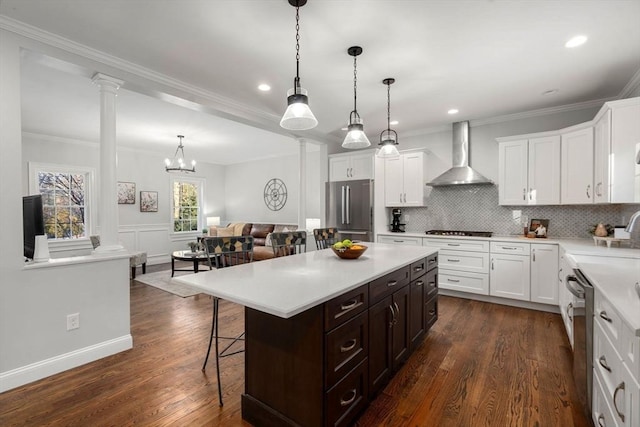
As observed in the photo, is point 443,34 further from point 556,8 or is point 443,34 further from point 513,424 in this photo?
point 513,424

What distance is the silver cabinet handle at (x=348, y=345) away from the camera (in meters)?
1.61

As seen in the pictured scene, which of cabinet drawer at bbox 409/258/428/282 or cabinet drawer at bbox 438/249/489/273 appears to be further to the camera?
cabinet drawer at bbox 438/249/489/273

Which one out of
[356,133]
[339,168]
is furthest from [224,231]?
[356,133]

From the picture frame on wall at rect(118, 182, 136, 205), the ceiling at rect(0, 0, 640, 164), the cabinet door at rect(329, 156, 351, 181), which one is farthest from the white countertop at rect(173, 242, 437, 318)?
the picture frame on wall at rect(118, 182, 136, 205)

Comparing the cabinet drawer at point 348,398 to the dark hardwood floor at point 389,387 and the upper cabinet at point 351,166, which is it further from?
the upper cabinet at point 351,166

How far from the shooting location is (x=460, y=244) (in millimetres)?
4289

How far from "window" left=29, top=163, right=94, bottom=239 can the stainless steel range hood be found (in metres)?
6.86

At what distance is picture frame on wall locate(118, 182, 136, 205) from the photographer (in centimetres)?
669

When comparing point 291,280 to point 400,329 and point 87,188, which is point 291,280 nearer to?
point 400,329

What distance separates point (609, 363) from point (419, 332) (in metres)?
1.38

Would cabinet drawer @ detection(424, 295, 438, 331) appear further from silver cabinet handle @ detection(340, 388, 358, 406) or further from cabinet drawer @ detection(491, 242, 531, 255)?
cabinet drawer @ detection(491, 242, 531, 255)

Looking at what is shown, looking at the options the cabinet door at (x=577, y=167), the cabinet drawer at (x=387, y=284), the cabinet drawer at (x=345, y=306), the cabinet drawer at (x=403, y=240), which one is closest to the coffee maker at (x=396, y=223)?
the cabinet drawer at (x=403, y=240)

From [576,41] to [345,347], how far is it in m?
3.08

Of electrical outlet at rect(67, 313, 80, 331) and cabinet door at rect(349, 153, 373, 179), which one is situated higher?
cabinet door at rect(349, 153, 373, 179)
